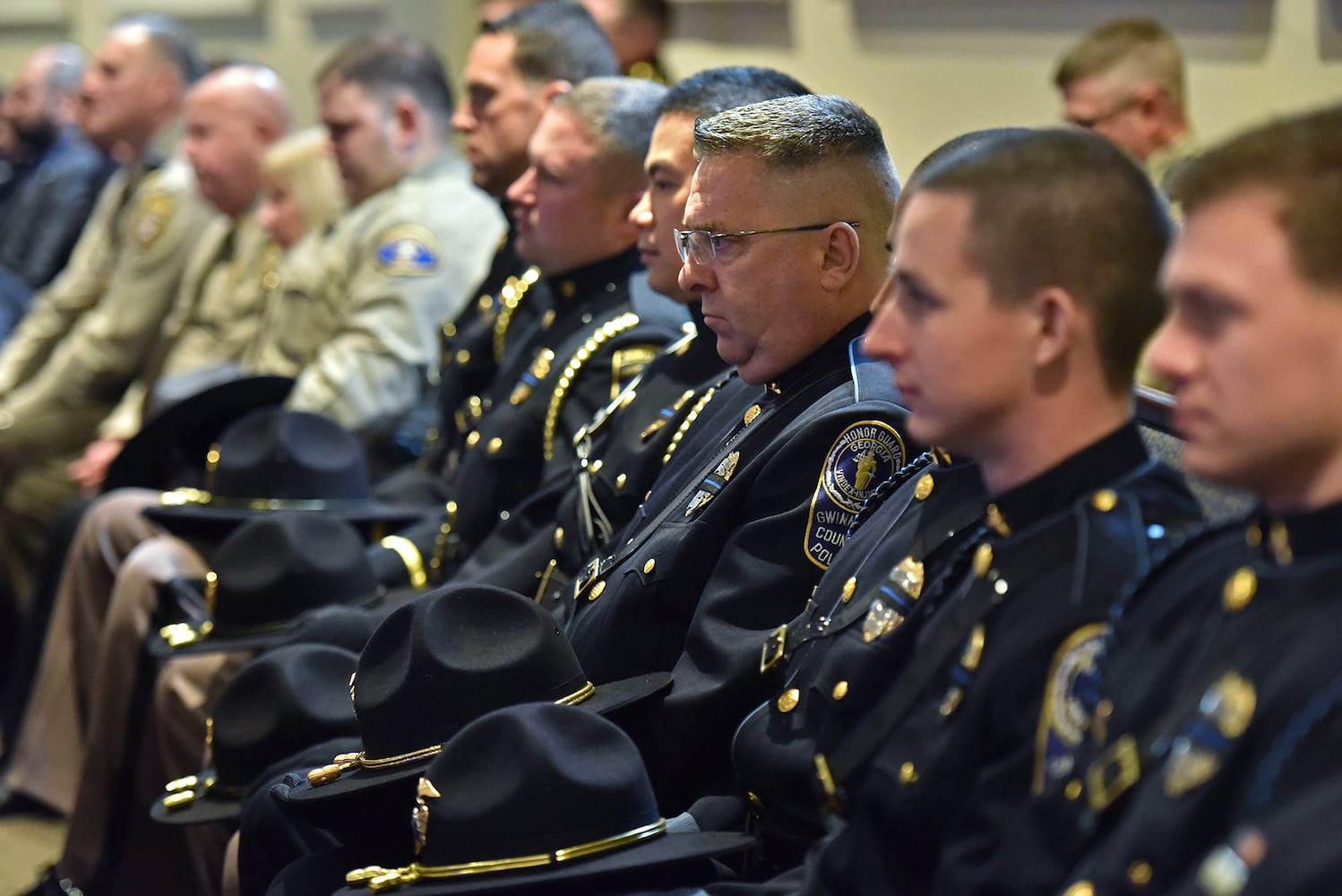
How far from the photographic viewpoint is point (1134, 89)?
328 cm

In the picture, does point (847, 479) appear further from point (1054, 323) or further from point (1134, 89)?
point (1134, 89)

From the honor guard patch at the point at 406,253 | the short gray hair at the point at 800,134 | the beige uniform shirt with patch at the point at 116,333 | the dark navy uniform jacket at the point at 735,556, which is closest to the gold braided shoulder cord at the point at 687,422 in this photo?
the dark navy uniform jacket at the point at 735,556

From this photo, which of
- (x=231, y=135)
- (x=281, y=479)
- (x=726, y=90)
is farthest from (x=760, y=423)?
(x=231, y=135)

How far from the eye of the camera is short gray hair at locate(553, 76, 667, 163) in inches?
117

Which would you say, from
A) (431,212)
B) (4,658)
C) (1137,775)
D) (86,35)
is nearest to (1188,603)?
(1137,775)

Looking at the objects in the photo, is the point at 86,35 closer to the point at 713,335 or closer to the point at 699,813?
the point at 713,335

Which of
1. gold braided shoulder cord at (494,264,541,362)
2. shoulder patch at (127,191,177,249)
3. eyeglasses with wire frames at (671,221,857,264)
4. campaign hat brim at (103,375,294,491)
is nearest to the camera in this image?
eyeglasses with wire frames at (671,221,857,264)

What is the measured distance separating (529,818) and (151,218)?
11.7 ft

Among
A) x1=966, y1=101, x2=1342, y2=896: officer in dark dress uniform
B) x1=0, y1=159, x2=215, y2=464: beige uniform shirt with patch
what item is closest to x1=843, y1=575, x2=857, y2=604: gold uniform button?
x1=966, y1=101, x2=1342, y2=896: officer in dark dress uniform

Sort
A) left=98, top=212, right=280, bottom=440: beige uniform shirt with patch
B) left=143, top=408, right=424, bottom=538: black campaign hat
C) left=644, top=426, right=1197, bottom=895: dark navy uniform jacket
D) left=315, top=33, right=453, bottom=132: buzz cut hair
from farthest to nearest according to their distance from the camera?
left=98, top=212, right=280, bottom=440: beige uniform shirt with patch, left=315, top=33, right=453, bottom=132: buzz cut hair, left=143, top=408, right=424, bottom=538: black campaign hat, left=644, top=426, right=1197, bottom=895: dark navy uniform jacket

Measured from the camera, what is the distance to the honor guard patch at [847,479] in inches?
76.7

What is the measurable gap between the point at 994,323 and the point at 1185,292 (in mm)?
204

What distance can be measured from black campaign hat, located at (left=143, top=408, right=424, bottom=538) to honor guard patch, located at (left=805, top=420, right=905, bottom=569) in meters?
1.51

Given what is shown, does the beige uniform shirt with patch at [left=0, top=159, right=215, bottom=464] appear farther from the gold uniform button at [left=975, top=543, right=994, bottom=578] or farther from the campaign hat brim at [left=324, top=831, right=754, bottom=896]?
the gold uniform button at [left=975, top=543, right=994, bottom=578]
